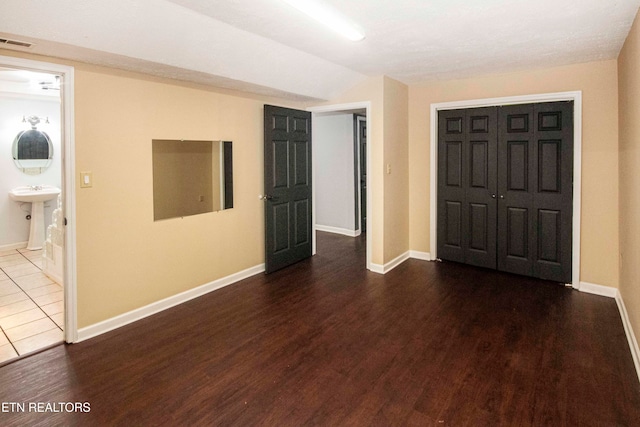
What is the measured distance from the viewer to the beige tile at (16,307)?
3551mm

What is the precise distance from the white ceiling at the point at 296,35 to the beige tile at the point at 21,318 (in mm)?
2307

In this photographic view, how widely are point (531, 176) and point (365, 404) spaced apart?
11.1 ft

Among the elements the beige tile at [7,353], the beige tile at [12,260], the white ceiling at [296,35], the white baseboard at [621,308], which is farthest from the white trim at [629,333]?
the beige tile at [12,260]

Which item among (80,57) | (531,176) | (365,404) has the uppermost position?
(80,57)

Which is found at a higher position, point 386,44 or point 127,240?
point 386,44

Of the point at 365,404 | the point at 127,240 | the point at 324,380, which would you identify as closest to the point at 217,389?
the point at 324,380

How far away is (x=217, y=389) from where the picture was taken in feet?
7.86

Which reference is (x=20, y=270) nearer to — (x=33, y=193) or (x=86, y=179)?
(x=33, y=193)

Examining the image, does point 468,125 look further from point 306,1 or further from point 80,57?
point 80,57

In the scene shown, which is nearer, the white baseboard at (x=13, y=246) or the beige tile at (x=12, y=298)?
the beige tile at (x=12, y=298)

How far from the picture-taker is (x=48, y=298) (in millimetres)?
3924

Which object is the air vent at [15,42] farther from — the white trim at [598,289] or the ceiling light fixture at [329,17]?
the white trim at [598,289]

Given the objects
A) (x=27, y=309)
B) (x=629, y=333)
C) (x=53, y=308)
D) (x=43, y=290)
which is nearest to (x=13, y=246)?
(x=43, y=290)
